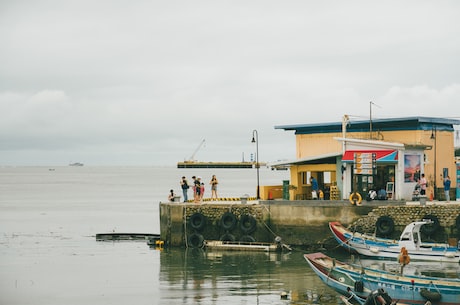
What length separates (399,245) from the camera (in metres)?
39.0

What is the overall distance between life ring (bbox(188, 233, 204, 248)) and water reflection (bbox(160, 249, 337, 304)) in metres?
0.46

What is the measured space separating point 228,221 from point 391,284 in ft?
53.7

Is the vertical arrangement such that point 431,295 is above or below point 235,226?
below

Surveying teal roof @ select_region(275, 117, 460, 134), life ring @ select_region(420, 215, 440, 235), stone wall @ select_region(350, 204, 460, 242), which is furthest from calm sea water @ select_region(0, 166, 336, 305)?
teal roof @ select_region(275, 117, 460, 134)

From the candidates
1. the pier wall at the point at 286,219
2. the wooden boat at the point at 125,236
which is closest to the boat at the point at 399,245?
the pier wall at the point at 286,219

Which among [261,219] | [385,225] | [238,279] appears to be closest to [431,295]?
[238,279]

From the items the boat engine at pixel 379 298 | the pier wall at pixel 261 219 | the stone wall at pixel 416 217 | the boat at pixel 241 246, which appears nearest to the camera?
the boat engine at pixel 379 298

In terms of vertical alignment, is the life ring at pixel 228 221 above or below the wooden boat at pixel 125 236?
above

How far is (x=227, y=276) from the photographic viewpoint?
3719 cm

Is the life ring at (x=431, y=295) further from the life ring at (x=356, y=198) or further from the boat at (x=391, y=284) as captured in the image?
the life ring at (x=356, y=198)

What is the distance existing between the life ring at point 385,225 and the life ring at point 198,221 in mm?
9694

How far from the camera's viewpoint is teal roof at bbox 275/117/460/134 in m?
46.9

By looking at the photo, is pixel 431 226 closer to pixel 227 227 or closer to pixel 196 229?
pixel 227 227

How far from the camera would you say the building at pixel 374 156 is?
145 feet
